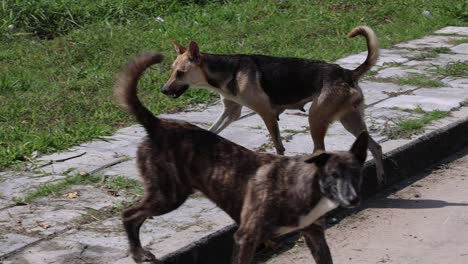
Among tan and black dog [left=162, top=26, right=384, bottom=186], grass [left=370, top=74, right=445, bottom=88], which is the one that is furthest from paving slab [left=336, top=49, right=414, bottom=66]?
tan and black dog [left=162, top=26, right=384, bottom=186]

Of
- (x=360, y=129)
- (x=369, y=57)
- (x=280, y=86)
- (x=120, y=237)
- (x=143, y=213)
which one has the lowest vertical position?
(x=120, y=237)

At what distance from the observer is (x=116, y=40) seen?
11195 mm

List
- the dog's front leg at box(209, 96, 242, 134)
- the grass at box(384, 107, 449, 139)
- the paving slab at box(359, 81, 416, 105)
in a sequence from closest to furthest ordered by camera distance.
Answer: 1. the dog's front leg at box(209, 96, 242, 134)
2. the grass at box(384, 107, 449, 139)
3. the paving slab at box(359, 81, 416, 105)

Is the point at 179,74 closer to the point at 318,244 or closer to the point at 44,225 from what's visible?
the point at 44,225

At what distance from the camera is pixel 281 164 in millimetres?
5637

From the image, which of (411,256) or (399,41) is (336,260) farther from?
(399,41)

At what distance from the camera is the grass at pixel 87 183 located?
22.2ft

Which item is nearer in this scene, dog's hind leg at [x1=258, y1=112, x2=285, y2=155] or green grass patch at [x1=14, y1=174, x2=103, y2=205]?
green grass patch at [x1=14, y1=174, x2=103, y2=205]

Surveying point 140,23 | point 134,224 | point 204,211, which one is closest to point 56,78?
point 140,23

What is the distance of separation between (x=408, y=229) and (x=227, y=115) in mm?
1828

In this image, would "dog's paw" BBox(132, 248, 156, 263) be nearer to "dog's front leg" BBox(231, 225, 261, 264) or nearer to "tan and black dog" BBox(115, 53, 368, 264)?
"tan and black dog" BBox(115, 53, 368, 264)

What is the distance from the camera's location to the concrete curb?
605cm

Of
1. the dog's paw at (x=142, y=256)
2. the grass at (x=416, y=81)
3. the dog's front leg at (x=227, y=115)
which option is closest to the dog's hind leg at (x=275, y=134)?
the dog's front leg at (x=227, y=115)

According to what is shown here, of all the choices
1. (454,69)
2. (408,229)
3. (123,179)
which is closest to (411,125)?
(408,229)
